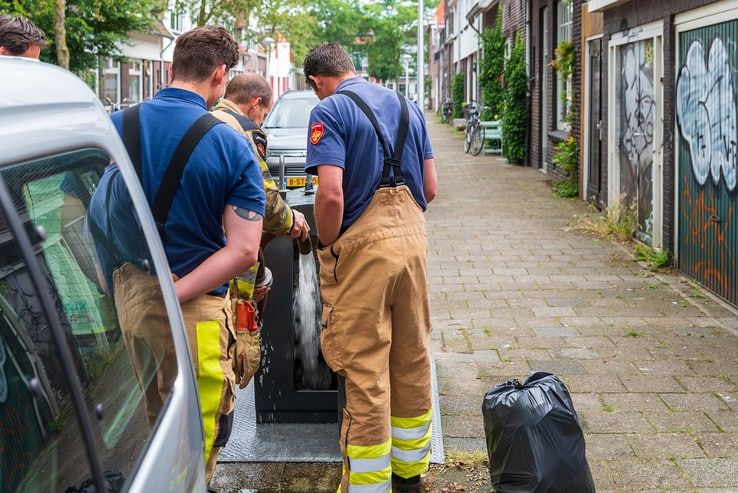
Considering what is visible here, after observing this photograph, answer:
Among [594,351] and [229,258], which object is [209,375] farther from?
[594,351]

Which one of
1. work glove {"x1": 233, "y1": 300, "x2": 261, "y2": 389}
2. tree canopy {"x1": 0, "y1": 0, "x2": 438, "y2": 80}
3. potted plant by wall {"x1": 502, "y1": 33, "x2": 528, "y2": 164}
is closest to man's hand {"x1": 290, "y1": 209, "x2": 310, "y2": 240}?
work glove {"x1": 233, "y1": 300, "x2": 261, "y2": 389}

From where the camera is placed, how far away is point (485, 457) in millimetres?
4840

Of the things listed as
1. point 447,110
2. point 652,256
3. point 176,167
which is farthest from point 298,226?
point 447,110

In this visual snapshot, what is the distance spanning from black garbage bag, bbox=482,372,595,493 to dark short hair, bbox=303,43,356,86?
59.2 inches

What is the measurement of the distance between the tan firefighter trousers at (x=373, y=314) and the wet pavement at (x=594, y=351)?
55cm

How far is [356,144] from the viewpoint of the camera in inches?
158

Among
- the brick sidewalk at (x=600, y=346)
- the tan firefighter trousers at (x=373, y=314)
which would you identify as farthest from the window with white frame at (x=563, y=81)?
the tan firefighter trousers at (x=373, y=314)

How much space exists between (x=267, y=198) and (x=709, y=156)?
5624 mm

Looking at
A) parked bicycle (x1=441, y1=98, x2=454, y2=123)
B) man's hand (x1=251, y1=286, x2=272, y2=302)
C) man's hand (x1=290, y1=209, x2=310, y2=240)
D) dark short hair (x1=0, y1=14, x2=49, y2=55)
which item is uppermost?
parked bicycle (x1=441, y1=98, x2=454, y2=123)

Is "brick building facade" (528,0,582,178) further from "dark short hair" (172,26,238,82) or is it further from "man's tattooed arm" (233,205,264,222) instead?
"man's tattooed arm" (233,205,264,222)

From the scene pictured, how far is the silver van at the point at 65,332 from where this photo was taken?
59.3 inches

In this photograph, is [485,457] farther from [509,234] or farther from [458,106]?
[458,106]

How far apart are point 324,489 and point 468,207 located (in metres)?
11.1

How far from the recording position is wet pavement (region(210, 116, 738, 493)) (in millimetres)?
4715
